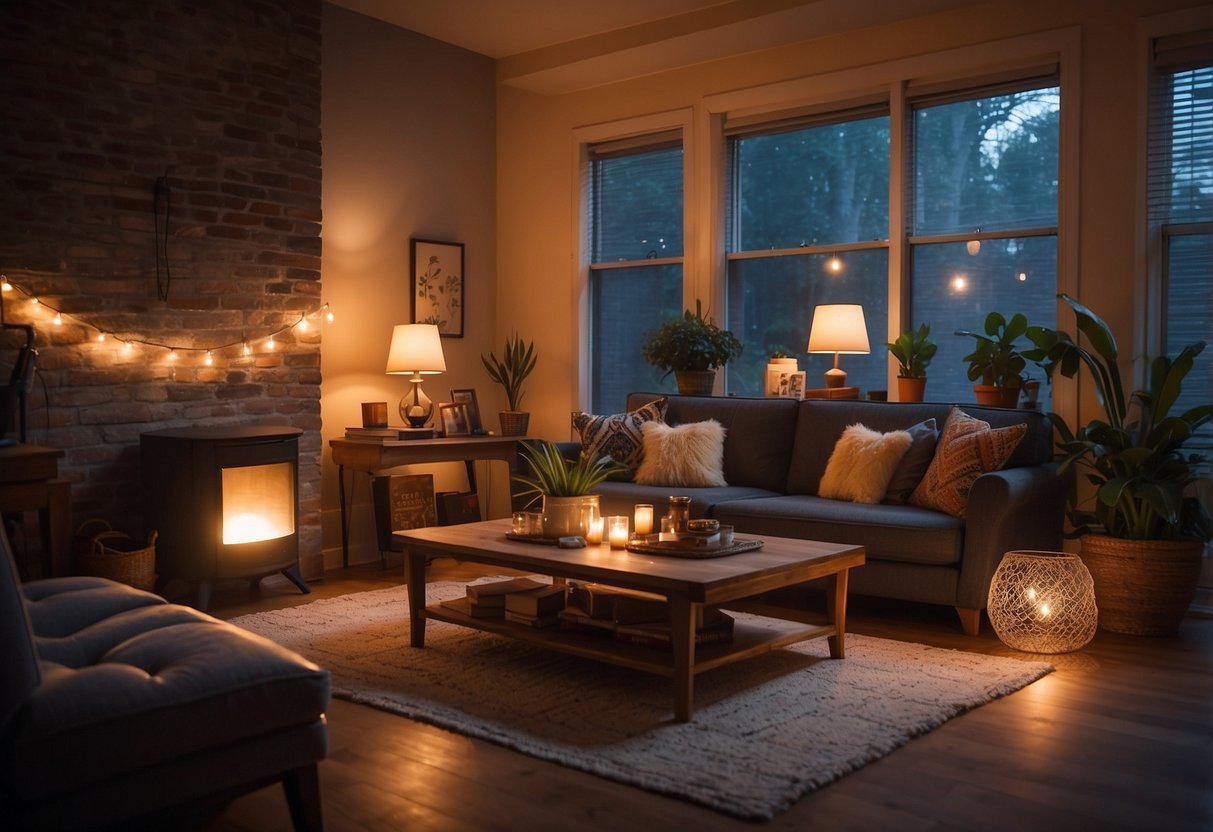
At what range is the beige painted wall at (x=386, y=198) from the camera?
18.4ft

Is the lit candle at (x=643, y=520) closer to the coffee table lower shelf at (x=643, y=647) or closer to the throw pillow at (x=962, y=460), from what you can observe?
the coffee table lower shelf at (x=643, y=647)

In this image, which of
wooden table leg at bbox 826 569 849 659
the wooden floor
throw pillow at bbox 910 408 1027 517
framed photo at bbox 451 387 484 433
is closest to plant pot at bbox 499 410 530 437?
framed photo at bbox 451 387 484 433

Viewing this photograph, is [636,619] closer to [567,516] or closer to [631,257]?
[567,516]

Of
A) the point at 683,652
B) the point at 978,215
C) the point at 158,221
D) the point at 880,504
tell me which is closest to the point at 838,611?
the point at 683,652

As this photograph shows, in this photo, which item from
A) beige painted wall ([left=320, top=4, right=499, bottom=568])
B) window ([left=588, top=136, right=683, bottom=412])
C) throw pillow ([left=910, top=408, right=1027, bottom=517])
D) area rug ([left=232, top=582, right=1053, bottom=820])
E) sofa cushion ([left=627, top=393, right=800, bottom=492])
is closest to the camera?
area rug ([left=232, top=582, right=1053, bottom=820])

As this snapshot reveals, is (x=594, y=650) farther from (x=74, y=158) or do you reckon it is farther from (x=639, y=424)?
(x=74, y=158)

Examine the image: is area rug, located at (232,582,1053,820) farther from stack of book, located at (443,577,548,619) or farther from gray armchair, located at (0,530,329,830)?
gray armchair, located at (0,530,329,830)

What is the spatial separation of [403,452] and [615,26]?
8.39ft

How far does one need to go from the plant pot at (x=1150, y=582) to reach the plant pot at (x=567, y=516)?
2.08 metres

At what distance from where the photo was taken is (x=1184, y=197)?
4.44 meters

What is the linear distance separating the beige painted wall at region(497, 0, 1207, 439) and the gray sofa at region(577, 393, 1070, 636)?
667 millimetres

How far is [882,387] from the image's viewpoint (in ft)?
17.6

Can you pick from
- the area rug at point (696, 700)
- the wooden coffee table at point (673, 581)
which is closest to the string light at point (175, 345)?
the area rug at point (696, 700)

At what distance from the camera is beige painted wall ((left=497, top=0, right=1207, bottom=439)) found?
4.54m
